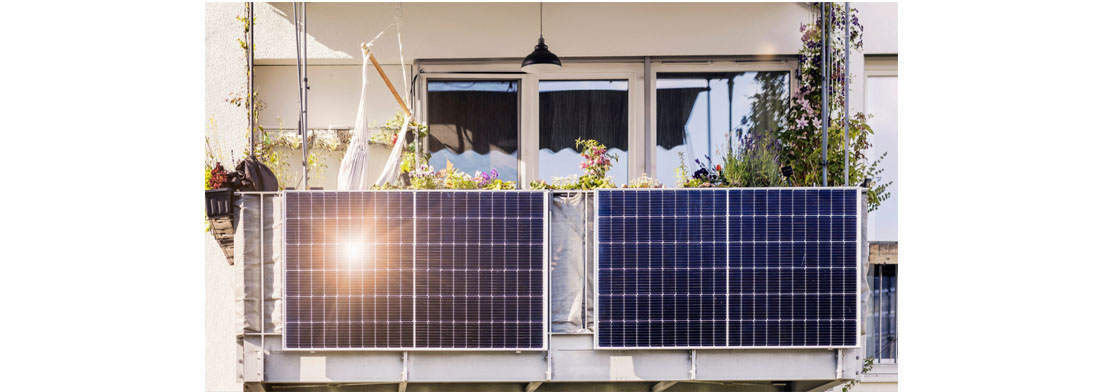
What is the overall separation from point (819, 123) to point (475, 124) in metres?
4.02

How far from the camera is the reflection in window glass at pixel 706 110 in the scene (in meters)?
9.84

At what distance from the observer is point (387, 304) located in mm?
6457

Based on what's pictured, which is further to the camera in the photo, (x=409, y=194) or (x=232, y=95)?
(x=232, y=95)

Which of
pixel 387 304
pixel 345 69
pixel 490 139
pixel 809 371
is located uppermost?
pixel 345 69

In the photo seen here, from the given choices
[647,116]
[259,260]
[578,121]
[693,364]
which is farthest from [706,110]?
[259,260]

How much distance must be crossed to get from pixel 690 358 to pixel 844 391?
3858 millimetres

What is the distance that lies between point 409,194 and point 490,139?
3.47m

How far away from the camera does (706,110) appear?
32.5 ft

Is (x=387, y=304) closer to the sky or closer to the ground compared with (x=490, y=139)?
closer to the ground

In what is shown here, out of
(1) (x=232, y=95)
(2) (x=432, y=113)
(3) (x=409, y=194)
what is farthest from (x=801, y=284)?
(1) (x=232, y=95)

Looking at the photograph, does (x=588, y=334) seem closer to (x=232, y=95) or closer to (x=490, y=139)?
(x=490, y=139)

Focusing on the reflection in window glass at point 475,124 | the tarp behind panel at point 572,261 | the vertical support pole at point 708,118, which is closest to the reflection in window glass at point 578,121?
the reflection in window glass at point 475,124

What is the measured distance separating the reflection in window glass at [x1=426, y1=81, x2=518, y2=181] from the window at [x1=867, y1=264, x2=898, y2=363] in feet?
15.4

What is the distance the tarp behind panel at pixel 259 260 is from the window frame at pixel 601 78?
343 cm
